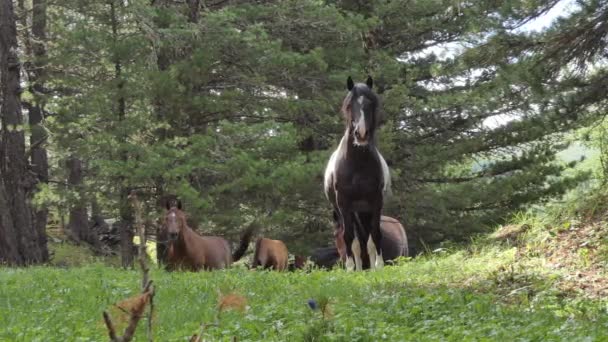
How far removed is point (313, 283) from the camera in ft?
33.6

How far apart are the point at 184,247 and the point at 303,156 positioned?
6.41 m

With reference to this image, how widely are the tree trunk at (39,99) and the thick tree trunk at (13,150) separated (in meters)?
1.16

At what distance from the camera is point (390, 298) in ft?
26.9

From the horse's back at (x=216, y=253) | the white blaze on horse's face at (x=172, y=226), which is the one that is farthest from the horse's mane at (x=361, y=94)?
the horse's back at (x=216, y=253)

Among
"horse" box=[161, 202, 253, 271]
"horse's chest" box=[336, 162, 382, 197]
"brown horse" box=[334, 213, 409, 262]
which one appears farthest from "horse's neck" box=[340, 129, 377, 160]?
"brown horse" box=[334, 213, 409, 262]

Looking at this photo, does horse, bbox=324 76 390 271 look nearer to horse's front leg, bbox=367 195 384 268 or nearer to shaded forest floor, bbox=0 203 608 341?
horse's front leg, bbox=367 195 384 268

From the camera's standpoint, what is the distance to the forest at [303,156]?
784 centimetres

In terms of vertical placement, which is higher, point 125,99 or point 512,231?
point 125,99

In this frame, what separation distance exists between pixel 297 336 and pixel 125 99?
15329 millimetres

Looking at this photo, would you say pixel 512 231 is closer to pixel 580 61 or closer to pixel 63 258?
pixel 580 61

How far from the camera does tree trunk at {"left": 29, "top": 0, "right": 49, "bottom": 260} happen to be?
21703 millimetres

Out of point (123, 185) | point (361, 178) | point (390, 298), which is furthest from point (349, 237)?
point (123, 185)

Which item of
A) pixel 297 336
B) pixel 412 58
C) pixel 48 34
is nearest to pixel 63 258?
pixel 48 34

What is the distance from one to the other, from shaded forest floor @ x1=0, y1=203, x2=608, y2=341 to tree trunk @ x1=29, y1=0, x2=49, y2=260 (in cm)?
1016
